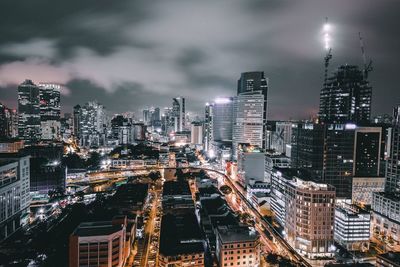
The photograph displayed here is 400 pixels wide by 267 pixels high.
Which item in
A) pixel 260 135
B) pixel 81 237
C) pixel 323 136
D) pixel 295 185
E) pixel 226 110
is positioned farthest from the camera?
pixel 226 110

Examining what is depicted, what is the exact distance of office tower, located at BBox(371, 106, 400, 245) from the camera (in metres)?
26.8

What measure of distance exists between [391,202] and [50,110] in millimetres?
100585

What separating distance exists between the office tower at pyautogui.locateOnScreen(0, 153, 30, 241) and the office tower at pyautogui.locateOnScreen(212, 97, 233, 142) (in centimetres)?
6267

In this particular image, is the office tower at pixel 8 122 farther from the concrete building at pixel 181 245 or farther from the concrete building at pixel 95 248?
the concrete building at pixel 95 248

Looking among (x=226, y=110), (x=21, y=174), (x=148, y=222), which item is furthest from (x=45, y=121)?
(x=148, y=222)

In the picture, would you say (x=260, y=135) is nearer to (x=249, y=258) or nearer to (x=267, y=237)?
(x=267, y=237)

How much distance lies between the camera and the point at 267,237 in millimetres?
27297

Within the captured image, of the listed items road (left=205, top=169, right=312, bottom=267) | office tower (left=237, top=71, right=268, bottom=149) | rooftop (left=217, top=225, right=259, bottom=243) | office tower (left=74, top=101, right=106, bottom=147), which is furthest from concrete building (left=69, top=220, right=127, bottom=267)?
office tower (left=74, top=101, right=106, bottom=147)

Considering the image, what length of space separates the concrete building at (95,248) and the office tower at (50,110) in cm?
7775

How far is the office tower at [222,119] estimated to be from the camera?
87.8m

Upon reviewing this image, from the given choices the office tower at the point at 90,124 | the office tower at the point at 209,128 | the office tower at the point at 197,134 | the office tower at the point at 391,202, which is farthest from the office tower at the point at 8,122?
the office tower at the point at 391,202

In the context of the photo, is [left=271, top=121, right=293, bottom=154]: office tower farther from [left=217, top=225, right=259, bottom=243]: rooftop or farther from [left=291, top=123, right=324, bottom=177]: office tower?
[left=217, top=225, right=259, bottom=243]: rooftop

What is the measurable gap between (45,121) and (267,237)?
84883 mm

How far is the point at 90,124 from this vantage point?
3915 inches
